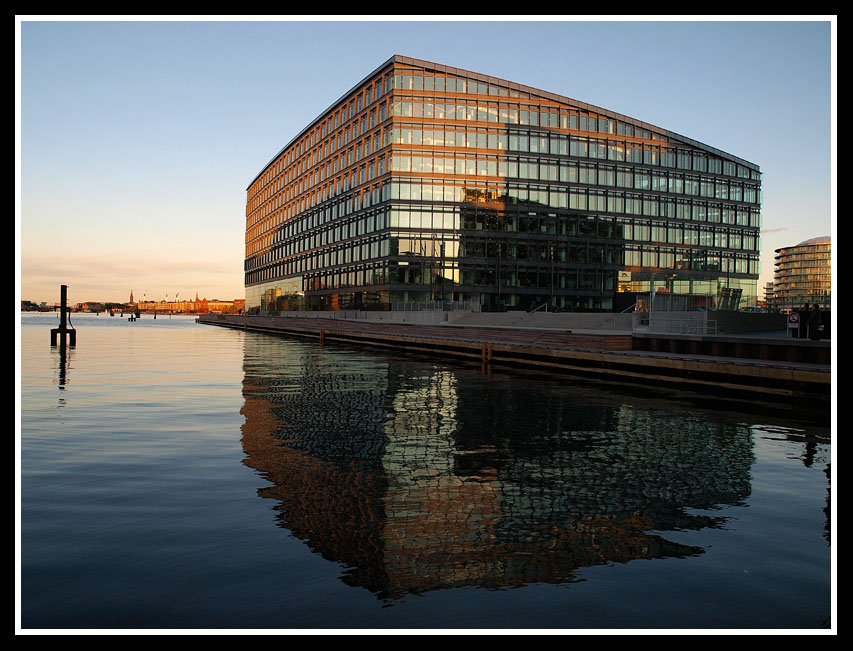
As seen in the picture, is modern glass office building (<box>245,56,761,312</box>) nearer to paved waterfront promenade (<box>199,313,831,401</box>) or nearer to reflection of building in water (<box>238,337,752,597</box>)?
paved waterfront promenade (<box>199,313,831,401</box>)

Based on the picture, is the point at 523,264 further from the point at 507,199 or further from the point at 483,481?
the point at 483,481

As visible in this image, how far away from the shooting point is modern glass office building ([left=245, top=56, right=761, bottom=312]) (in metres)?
101

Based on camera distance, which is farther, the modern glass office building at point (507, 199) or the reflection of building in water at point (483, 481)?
the modern glass office building at point (507, 199)

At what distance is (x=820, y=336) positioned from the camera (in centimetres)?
3131

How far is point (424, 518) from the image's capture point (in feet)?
34.7

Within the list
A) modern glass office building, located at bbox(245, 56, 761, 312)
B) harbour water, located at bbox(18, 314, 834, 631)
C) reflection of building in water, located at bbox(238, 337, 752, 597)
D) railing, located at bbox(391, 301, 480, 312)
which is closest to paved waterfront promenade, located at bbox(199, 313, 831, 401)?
harbour water, located at bbox(18, 314, 834, 631)

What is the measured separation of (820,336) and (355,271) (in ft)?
279

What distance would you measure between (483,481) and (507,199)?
309 feet

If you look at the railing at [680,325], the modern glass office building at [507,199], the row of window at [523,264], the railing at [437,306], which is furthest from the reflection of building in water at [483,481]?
Result: the modern glass office building at [507,199]

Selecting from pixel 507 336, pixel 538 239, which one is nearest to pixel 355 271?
pixel 538 239

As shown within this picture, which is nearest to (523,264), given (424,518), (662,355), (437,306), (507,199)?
(507,199)

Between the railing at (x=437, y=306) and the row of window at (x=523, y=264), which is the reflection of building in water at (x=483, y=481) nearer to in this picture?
the railing at (x=437, y=306)

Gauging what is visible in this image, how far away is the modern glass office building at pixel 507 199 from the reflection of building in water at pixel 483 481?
77.7 metres

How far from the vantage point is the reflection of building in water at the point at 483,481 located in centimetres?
898
